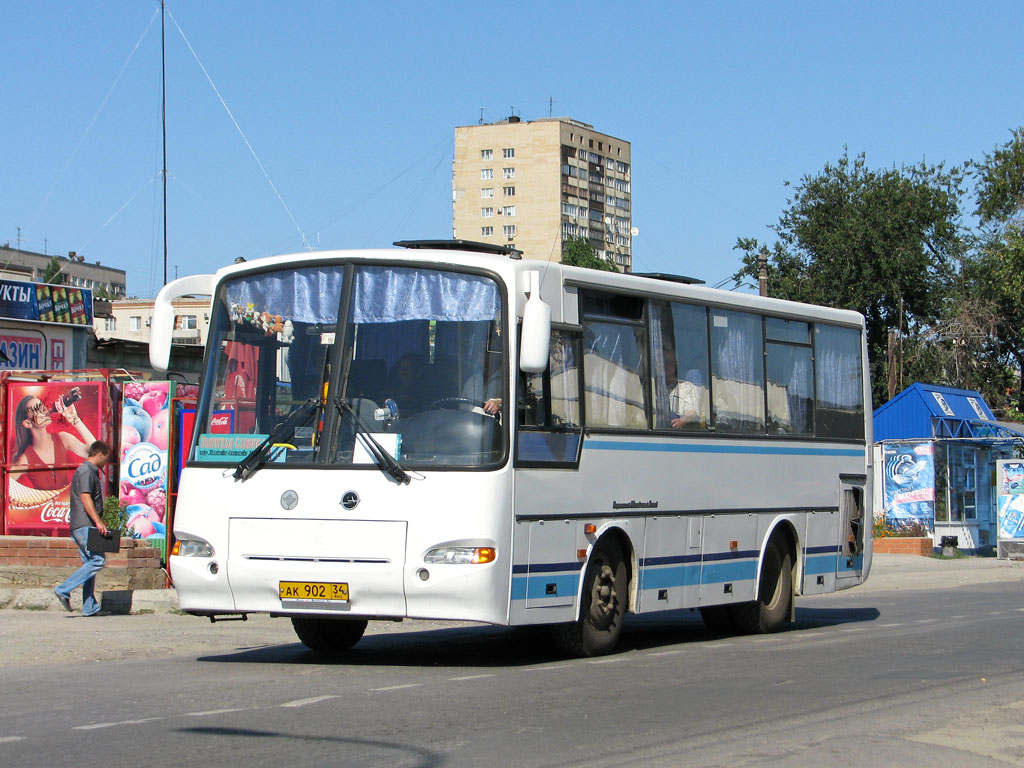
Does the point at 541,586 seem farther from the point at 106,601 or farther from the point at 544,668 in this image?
the point at 106,601

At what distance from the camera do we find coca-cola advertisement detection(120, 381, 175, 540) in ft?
57.4

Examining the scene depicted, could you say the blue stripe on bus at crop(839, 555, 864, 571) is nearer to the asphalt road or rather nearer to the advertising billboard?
the asphalt road

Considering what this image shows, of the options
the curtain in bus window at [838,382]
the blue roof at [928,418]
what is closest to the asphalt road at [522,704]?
the curtain in bus window at [838,382]

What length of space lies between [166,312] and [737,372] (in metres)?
5.57

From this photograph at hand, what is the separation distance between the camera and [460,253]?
1105 centimetres

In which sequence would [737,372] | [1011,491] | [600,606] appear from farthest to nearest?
1. [1011,491]
2. [737,372]
3. [600,606]

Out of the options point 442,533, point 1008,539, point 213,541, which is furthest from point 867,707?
point 1008,539

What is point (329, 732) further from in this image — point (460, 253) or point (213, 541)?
point (460, 253)

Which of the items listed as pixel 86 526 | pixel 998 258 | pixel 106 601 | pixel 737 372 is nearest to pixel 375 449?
pixel 737 372

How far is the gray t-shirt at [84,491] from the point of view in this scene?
1519 cm

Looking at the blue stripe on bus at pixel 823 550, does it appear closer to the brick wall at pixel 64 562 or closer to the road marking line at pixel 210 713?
the brick wall at pixel 64 562

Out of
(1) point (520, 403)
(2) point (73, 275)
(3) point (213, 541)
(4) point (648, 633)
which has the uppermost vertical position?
(2) point (73, 275)

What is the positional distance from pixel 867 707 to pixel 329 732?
3554 mm

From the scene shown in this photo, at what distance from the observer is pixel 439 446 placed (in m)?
10.5
